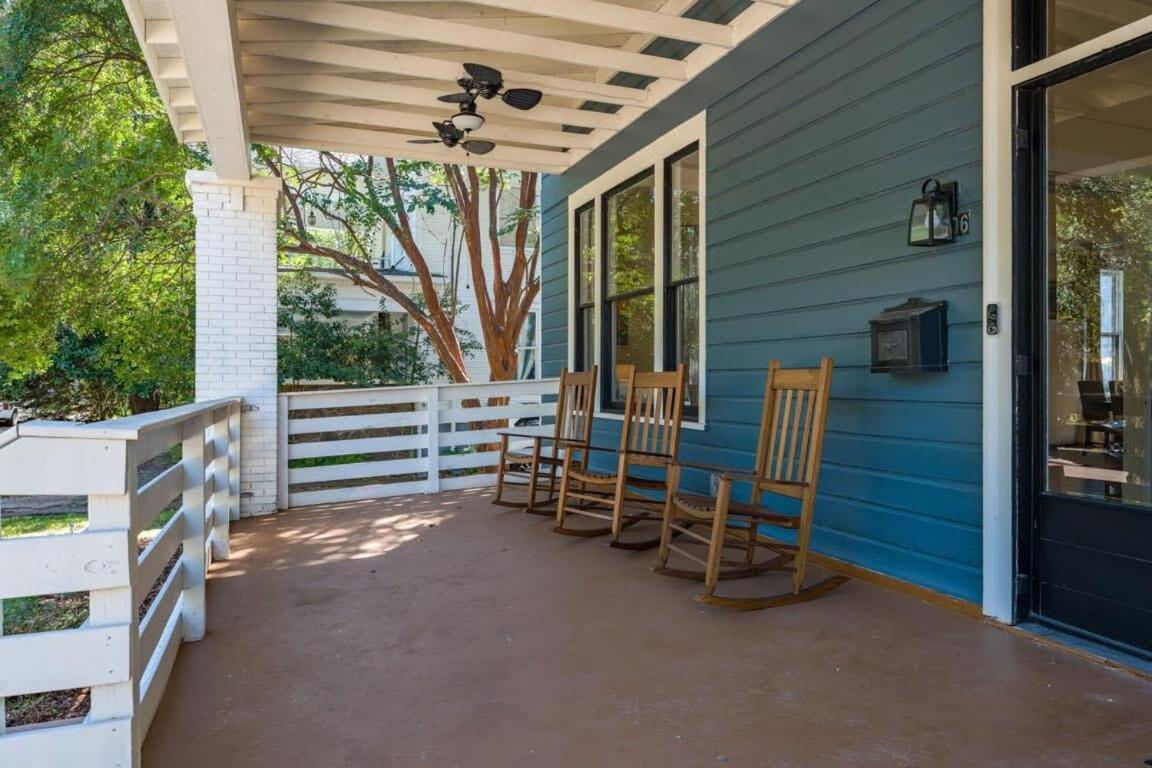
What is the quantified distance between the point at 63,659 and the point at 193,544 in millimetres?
1129

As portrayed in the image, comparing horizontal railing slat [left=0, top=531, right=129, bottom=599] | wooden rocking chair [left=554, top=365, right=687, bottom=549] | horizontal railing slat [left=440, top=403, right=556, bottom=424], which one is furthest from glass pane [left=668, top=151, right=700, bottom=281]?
horizontal railing slat [left=0, top=531, right=129, bottom=599]

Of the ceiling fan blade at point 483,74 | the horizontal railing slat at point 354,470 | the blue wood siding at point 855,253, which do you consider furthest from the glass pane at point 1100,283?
the horizontal railing slat at point 354,470

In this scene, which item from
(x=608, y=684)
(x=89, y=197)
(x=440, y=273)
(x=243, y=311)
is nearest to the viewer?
(x=608, y=684)

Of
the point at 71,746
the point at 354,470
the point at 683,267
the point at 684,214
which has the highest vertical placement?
the point at 684,214

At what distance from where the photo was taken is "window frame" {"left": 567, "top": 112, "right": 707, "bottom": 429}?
14.9 feet

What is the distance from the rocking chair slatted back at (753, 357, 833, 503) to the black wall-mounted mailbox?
0.25 meters

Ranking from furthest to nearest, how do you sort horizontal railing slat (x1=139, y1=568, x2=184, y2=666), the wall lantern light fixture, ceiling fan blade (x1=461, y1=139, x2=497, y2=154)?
ceiling fan blade (x1=461, y1=139, x2=497, y2=154) → the wall lantern light fixture → horizontal railing slat (x1=139, y1=568, x2=184, y2=666)

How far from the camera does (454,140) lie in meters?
5.06

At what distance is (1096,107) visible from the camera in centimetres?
248

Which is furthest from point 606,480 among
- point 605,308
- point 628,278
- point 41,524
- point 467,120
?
point 41,524

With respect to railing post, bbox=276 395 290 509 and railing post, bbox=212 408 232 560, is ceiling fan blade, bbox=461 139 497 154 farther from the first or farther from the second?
railing post, bbox=212 408 232 560

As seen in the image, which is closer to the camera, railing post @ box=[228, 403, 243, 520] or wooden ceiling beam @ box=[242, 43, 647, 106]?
wooden ceiling beam @ box=[242, 43, 647, 106]

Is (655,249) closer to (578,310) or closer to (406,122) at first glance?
(578,310)

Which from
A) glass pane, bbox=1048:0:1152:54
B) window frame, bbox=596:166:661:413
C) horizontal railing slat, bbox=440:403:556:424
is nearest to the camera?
glass pane, bbox=1048:0:1152:54
